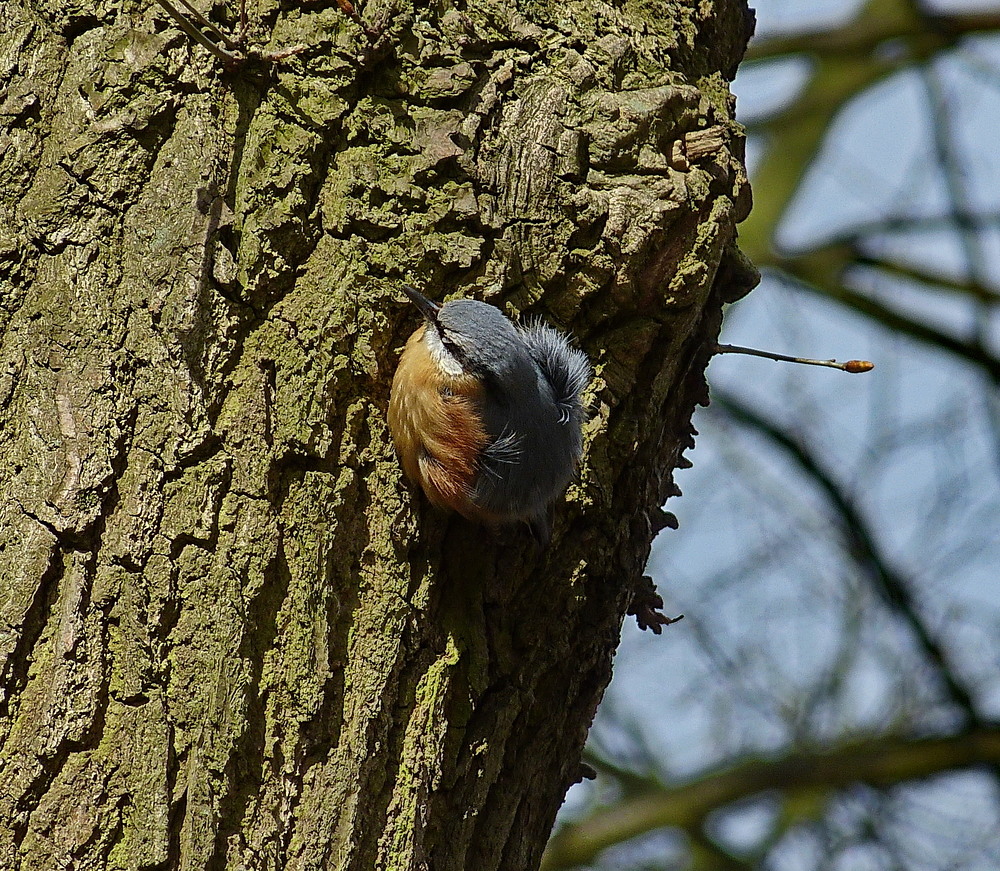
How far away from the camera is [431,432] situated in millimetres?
2357

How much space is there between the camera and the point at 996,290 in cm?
553

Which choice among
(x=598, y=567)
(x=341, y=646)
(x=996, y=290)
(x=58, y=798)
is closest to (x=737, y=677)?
(x=996, y=290)

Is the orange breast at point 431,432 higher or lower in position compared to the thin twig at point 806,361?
lower

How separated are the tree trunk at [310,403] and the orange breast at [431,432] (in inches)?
1.6

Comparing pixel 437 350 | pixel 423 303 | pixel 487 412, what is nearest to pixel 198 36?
pixel 423 303

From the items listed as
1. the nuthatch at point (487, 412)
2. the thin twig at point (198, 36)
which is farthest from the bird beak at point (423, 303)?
the thin twig at point (198, 36)

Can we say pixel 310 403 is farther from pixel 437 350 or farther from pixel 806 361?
pixel 806 361

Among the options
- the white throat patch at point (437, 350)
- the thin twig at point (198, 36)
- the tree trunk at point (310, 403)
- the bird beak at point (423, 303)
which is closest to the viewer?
the tree trunk at point (310, 403)

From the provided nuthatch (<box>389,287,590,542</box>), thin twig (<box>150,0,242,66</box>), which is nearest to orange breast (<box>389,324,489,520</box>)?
nuthatch (<box>389,287,590,542</box>)

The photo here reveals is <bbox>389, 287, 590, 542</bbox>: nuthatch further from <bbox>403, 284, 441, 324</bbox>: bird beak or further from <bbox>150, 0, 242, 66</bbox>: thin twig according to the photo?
<bbox>150, 0, 242, 66</bbox>: thin twig

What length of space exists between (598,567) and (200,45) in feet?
4.58

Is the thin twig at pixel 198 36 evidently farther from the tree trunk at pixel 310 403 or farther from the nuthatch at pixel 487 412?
the nuthatch at pixel 487 412

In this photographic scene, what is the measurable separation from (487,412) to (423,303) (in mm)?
404

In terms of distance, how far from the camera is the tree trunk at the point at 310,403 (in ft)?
6.02
